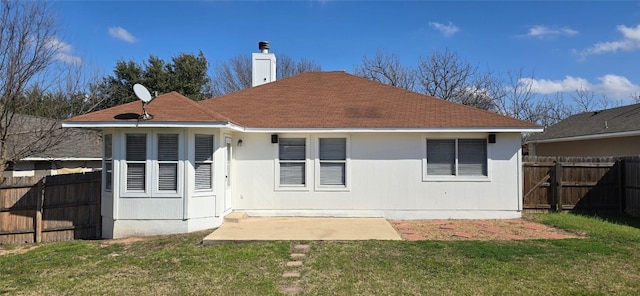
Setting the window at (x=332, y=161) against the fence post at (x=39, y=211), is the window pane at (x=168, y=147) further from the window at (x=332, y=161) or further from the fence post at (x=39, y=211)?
the window at (x=332, y=161)

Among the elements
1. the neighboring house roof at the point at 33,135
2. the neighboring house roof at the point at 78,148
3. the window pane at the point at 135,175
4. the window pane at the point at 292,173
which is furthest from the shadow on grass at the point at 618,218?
the neighboring house roof at the point at 78,148

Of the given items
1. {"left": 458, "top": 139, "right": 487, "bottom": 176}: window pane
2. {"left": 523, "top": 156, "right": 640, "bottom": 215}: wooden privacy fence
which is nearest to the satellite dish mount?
{"left": 458, "top": 139, "right": 487, "bottom": 176}: window pane

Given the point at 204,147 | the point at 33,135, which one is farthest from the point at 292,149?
the point at 33,135

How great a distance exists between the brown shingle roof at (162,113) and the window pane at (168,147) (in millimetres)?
435

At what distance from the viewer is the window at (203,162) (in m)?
8.84

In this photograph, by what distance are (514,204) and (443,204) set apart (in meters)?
1.80

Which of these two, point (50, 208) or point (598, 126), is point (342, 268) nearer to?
point (50, 208)

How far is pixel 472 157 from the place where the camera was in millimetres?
10344

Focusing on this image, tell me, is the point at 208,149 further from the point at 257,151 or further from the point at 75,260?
the point at 75,260

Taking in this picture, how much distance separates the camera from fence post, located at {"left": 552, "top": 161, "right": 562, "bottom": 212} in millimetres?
11125

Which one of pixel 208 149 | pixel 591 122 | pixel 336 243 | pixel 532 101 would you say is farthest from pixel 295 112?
pixel 532 101

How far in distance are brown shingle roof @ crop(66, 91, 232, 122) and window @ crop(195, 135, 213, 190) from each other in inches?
20.1

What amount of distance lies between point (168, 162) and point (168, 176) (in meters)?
0.30

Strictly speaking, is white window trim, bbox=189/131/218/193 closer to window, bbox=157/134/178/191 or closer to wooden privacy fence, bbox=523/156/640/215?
window, bbox=157/134/178/191
